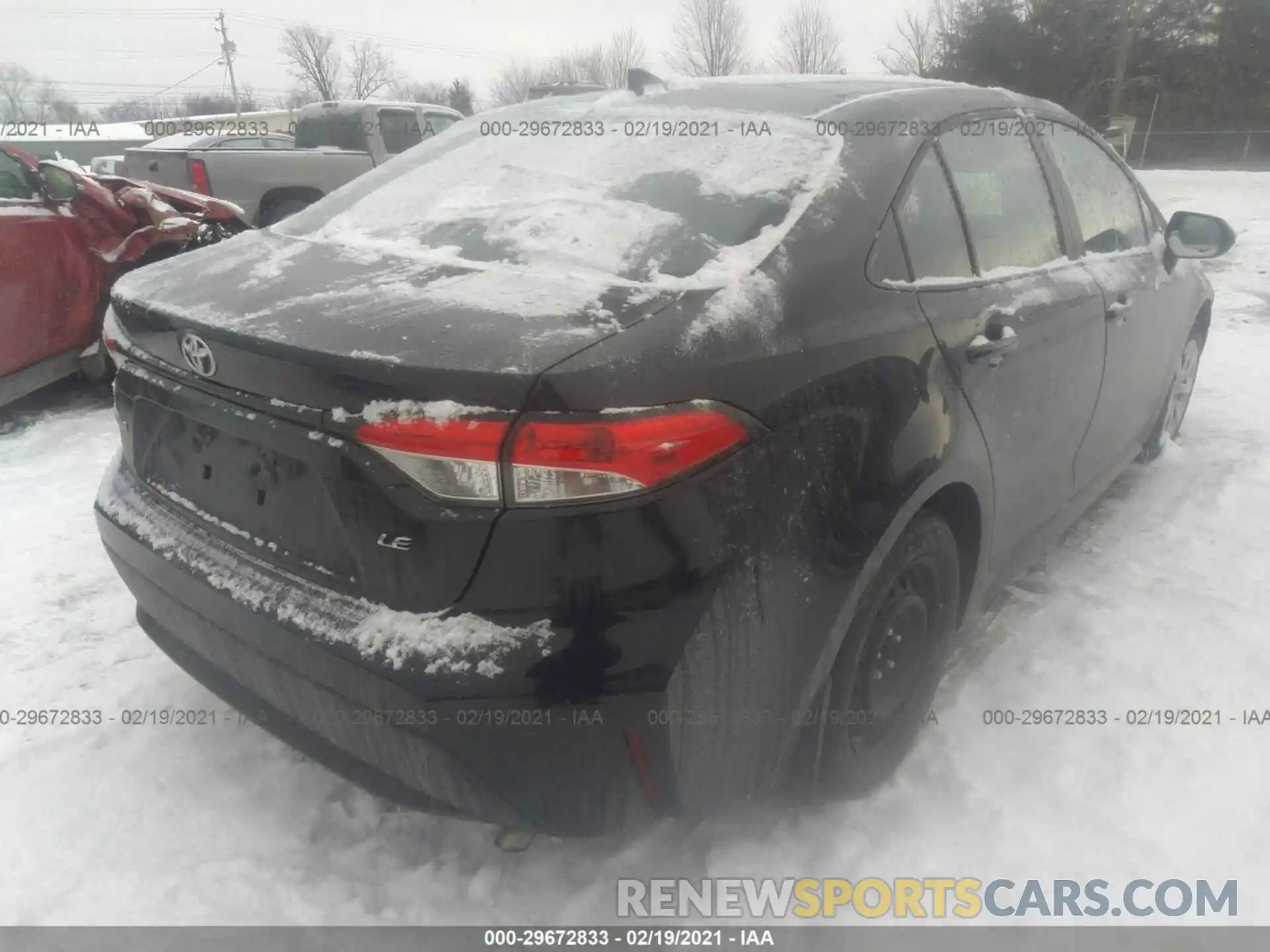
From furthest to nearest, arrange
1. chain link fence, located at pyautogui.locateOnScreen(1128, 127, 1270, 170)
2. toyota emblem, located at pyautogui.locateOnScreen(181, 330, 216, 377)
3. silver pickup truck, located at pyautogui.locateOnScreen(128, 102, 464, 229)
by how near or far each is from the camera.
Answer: chain link fence, located at pyautogui.locateOnScreen(1128, 127, 1270, 170) → silver pickup truck, located at pyautogui.locateOnScreen(128, 102, 464, 229) → toyota emblem, located at pyautogui.locateOnScreen(181, 330, 216, 377)

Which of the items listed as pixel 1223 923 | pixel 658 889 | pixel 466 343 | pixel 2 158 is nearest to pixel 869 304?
pixel 466 343

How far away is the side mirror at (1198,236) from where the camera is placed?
3266 mm

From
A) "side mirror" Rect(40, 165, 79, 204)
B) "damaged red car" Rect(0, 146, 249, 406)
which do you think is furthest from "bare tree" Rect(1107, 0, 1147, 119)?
"side mirror" Rect(40, 165, 79, 204)

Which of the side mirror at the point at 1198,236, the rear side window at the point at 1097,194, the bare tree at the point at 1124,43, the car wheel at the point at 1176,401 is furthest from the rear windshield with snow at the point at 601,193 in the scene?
the bare tree at the point at 1124,43

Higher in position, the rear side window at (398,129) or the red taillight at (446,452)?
the rear side window at (398,129)

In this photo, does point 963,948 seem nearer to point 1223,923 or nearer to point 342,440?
point 1223,923

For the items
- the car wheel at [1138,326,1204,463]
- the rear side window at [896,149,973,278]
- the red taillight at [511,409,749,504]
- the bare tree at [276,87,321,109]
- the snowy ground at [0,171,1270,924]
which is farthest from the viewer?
the bare tree at [276,87,321,109]

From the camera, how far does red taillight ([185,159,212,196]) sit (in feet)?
29.6

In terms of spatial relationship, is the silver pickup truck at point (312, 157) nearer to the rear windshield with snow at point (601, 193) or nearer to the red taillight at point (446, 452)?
the rear windshield with snow at point (601, 193)

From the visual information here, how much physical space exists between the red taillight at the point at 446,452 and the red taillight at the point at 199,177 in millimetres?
8965

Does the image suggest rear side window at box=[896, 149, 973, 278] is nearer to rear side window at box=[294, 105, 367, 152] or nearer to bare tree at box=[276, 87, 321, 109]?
rear side window at box=[294, 105, 367, 152]

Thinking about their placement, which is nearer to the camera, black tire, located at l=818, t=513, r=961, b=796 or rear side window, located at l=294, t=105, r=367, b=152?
black tire, located at l=818, t=513, r=961, b=796

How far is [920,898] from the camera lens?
1970 millimetres

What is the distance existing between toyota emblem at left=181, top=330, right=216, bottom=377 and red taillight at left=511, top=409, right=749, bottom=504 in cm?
71
